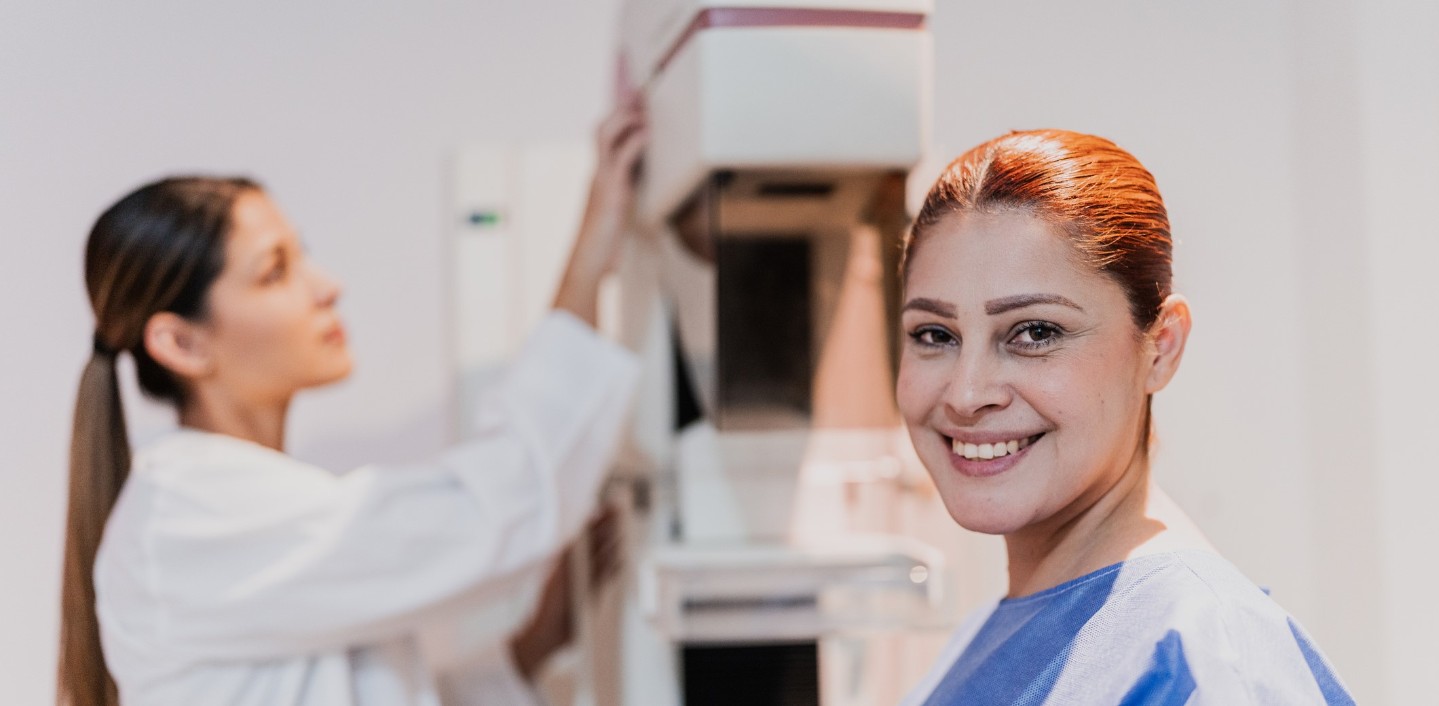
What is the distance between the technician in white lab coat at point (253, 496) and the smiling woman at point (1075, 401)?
22.7 inches

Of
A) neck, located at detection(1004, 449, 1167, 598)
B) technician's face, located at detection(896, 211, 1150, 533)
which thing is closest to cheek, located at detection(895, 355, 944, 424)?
technician's face, located at detection(896, 211, 1150, 533)

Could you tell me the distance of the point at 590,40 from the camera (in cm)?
155

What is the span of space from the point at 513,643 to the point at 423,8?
2.66 feet

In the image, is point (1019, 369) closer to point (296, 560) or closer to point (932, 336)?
point (932, 336)

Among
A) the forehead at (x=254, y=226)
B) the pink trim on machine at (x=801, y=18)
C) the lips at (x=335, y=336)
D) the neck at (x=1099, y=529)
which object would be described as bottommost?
the neck at (x=1099, y=529)

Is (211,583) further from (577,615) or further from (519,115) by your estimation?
(519,115)

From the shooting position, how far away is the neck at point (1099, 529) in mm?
690

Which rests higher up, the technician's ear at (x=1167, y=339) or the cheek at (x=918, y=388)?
the technician's ear at (x=1167, y=339)

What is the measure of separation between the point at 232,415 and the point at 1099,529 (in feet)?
2.86

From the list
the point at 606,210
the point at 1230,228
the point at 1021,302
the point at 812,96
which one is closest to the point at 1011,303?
the point at 1021,302

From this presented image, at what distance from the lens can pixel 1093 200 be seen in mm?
641

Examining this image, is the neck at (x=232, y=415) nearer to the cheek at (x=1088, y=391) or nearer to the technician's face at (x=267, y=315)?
the technician's face at (x=267, y=315)

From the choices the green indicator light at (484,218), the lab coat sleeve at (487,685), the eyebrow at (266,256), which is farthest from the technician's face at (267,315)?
the lab coat sleeve at (487,685)

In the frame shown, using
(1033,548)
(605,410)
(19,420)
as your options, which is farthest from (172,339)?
(1033,548)
